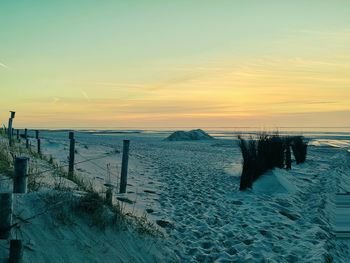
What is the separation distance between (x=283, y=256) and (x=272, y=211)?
2.50 meters

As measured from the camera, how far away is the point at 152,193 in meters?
8.58

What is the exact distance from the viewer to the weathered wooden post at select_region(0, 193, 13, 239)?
3.33 m

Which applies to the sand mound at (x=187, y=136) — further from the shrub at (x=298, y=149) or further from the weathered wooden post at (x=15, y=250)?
the weathered wooden post at (x=15, y=250)

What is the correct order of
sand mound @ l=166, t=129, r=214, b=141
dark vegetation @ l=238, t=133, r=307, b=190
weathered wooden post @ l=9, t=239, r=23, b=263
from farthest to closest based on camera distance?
sand mound @ l=166, t=129, r=214, b=141 < dark vegetation @ l=238, t=133, r=307, b=190 < weathered wooden post @ l=9, t=239, r=23, b=263

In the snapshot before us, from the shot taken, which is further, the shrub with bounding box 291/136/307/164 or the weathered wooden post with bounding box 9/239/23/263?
the shrub with bounding box 291/136/307/164

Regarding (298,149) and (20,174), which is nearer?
(20,174)

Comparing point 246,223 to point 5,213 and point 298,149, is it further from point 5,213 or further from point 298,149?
point 298,149

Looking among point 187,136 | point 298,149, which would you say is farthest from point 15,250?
point 187,136

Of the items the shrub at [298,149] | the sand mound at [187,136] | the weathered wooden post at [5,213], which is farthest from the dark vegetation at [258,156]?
the sand mound at [187,136]

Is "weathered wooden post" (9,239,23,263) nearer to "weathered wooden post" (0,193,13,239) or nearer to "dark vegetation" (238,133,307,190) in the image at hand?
Result: "weathered wooden post" (0,193,13,239)

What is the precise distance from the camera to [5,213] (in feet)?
11.1

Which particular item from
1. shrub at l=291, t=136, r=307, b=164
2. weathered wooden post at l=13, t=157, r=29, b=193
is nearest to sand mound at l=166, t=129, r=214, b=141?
shrub at l=291, t=136, r=307, b=164

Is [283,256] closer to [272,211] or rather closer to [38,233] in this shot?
[272,211]

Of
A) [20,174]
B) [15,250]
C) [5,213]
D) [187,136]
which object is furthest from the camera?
[187,136]
